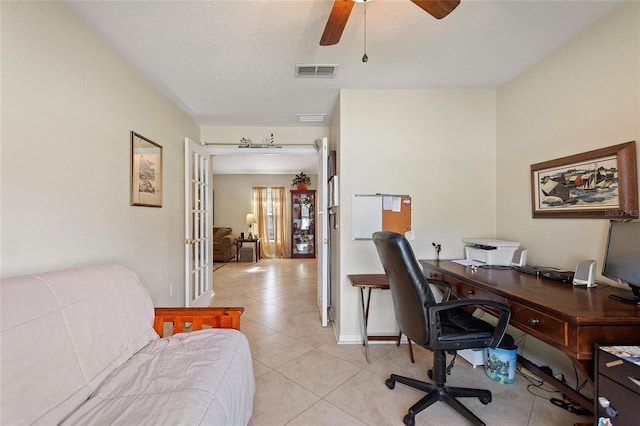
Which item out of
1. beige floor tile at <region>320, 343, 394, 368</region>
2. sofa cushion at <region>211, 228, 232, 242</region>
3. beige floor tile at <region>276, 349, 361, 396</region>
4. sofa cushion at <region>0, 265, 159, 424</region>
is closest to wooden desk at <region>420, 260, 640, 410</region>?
beige floor tile at <region>320, 343, 394, 368</region>

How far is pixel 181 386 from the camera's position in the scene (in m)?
1.10

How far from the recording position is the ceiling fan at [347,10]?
3.89ft

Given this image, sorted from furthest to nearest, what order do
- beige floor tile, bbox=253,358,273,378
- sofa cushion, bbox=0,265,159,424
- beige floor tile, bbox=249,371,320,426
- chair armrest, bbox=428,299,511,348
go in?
beige floor tile, bbox=253,358,273,378
beige floor tile, bbox=249,371,320,426
chair armrest, bbox=428,299,511,348
sofa cushion, bbox=0,265,159,424

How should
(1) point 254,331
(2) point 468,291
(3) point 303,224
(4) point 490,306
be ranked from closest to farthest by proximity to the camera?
Result: (4) point 490,306, (2) point 468,291, (1) point 254,331, (3) point 303,224

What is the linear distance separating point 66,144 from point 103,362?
3.83ft

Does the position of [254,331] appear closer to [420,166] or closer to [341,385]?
[341,385]

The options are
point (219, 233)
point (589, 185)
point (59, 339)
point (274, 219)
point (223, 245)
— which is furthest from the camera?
point (274, 219)

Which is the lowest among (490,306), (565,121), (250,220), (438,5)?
(490,306)

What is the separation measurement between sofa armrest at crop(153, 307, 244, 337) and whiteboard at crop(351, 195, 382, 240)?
49.9 inches

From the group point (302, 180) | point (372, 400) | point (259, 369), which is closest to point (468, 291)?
point (372, 400)

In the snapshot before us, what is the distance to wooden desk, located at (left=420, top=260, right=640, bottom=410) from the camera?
1.12 meters

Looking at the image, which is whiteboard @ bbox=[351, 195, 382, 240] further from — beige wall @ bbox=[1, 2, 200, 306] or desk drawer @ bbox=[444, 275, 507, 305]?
beige wall @ bbox=[1, 2, 200, 306]

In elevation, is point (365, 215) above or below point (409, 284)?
above

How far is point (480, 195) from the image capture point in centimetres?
254
